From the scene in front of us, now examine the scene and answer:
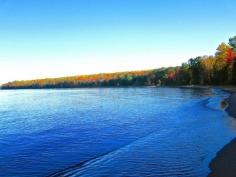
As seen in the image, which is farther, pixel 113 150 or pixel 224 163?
pixel 113 150

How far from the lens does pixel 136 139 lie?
2330 centimetres

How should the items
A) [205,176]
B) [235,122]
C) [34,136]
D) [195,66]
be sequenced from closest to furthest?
[205,176] < [34,136] < [235,122] < [195,66]

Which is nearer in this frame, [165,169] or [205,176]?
[205,176]

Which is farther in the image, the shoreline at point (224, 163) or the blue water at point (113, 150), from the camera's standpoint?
the blue water at point (113, 150)

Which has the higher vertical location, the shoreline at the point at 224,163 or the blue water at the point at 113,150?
the shoreline at the point at 224,163

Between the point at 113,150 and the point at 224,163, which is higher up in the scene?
the point at 224,163

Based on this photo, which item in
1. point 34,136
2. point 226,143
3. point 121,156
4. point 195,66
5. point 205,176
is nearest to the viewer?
point 205,176

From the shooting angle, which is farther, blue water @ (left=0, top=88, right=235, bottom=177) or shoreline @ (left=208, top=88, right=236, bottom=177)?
blue water @ (left=0, top=88, right=235, bottom=177)

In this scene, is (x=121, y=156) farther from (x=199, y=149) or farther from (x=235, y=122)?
(x=235, y=122)

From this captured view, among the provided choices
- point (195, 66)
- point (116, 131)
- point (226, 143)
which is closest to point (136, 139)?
point (116, 131)

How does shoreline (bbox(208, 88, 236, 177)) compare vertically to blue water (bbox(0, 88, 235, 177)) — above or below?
above

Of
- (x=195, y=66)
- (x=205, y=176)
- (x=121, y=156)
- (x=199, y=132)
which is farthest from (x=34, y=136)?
(x=195, y=66)

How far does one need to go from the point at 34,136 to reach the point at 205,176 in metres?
15.8

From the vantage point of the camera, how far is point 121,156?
59.2 ft
